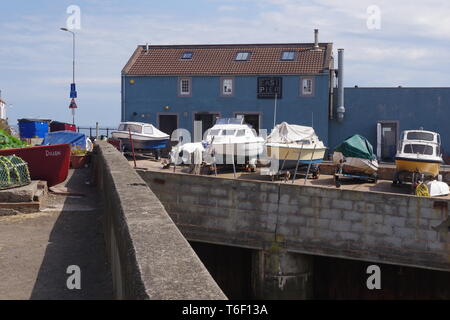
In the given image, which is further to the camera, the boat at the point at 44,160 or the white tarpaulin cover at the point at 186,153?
the white tarpaulin cover at the point at 186,153

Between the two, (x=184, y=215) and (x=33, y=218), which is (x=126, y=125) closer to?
(x=184, y=215)

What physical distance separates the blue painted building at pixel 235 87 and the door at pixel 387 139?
3454 millimetres

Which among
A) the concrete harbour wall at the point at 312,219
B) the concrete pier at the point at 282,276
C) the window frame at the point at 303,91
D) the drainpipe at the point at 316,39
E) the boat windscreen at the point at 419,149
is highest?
the drainpipe at the point at 316,39

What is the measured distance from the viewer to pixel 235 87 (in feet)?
Answer: 133

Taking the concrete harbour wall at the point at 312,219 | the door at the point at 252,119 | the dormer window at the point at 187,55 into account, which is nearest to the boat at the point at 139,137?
→ the door at the point at 252,119

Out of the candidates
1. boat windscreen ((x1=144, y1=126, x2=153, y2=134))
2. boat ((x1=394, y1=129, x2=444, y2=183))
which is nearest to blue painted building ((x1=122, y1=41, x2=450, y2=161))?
boat windscreen ((x1=144, y1=126, x2=153, y2=134))

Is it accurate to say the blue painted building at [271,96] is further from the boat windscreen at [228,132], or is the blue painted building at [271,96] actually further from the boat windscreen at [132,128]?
the boat windscreen at [228,132]

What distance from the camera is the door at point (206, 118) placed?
133ft

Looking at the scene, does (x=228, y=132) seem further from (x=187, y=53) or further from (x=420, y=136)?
(x=187, y=53)

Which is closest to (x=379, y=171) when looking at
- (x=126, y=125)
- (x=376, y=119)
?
(x=126, y=125)

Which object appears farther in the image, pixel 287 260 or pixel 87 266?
pixel 287 260

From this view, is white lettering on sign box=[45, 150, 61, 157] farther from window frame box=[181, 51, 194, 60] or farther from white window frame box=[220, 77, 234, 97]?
window frame box=[181, 51, 194, 60]

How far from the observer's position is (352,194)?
574 inches
